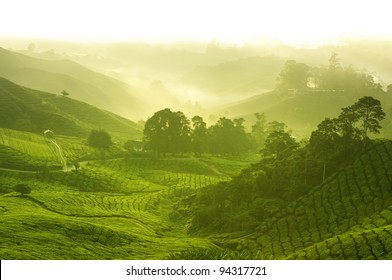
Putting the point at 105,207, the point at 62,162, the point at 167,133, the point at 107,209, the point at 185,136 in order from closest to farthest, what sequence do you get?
1. the point at 107,209
2. the point at 105,207
3. the point at 62,162
4. the point at 167,133
5. the point at 185,136

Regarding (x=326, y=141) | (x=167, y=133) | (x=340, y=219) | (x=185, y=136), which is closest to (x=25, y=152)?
(x=167, y=133)

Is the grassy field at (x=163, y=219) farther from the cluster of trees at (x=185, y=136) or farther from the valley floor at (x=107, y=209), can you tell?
the cluster of trees at (x=185, y=136)

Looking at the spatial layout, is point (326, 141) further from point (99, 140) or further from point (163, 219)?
point (99, 140)

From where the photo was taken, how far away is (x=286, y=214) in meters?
79.4

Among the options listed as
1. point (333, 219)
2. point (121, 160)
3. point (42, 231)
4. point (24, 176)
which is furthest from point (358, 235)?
point (121, 160)

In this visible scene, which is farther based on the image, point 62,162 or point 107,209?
point 62,162

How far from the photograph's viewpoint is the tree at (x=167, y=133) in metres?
163

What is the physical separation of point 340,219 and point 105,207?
54062mm

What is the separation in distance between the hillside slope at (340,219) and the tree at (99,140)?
9909cm

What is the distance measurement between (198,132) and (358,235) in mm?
123058

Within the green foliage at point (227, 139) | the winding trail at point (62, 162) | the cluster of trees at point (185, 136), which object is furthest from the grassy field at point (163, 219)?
the green foliage at point (227, 139)

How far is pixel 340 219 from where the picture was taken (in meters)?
70.6

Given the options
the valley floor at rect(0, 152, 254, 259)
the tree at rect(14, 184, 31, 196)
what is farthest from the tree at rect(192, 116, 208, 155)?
the tree at rect(14, 184, 31, 196)

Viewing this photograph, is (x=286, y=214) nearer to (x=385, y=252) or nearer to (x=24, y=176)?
(x=385, y=252)
